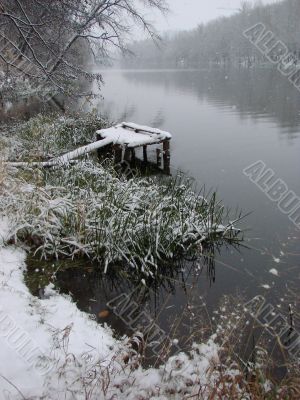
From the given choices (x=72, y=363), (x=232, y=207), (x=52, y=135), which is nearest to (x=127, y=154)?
(x=52, y=135)

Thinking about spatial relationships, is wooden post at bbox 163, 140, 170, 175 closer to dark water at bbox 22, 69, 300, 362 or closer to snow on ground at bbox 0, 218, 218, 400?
dark water at bbox 22, 69, 300, 362

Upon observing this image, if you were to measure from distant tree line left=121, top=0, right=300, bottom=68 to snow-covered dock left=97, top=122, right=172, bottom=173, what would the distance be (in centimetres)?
4878

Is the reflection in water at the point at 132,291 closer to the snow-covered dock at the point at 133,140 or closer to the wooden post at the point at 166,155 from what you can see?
the snow-covered dock at the point at 133,140

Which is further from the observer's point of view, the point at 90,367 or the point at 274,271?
the point at 274,271

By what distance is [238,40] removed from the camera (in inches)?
3809

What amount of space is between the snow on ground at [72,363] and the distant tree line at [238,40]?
186 ft

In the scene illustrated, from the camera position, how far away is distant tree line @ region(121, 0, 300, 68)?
80744 mm

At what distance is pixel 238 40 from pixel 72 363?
349 feet

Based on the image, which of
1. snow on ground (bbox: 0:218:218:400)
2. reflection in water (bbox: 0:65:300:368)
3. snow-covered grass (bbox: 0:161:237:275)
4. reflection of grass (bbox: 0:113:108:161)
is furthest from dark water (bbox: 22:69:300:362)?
reflection of grass (bbox: 0:113:108:161)

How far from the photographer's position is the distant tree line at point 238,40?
80.7 meters

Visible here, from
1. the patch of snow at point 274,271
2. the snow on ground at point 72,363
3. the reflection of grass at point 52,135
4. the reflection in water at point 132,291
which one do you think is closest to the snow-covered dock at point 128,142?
the reflection of grass at point 52,135

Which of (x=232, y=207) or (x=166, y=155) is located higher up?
(x=166, y=155)

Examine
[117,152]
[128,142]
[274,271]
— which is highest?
[128,142]

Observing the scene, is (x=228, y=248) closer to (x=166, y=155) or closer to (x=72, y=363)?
(x=72, y=363)
